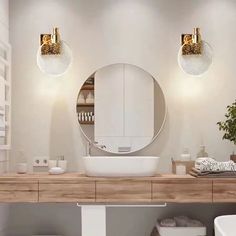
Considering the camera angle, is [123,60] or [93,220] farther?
[123,60]

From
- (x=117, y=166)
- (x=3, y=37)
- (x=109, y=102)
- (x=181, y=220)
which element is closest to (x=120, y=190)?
(x=117, y=166)

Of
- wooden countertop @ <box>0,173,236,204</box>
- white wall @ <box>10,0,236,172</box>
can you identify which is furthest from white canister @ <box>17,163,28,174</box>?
wooden countertop @ <box>0,173,236,204</box>

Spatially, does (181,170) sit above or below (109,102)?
Answer: below

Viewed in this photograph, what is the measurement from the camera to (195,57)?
13.5 feet

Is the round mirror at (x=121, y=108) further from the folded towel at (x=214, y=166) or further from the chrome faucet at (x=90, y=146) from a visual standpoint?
the folded towel at (x=214, y=166)

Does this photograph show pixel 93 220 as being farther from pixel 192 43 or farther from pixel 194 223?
pixel 192 43

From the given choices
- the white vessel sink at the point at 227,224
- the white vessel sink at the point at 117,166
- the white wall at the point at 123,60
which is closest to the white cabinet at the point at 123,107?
the white wall at the point at 123,60

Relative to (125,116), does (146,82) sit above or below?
above

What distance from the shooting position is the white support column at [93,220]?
3664mm

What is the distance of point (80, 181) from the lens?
3.58 meters

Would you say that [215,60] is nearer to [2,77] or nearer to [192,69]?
[192,69]

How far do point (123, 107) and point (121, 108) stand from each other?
0.02m

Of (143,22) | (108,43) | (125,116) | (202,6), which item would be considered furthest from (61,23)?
(202,6)

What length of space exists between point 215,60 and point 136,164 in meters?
1.31
